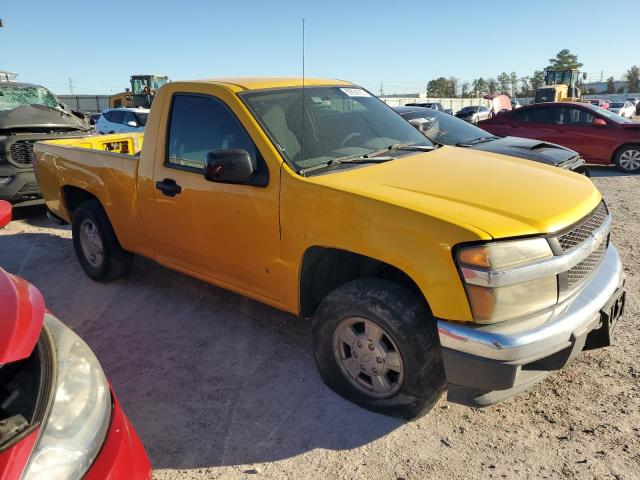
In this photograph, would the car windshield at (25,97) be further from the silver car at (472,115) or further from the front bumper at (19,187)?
the silver car at (472,115)

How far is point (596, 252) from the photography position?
289 cm

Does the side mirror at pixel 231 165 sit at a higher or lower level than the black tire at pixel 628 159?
higher

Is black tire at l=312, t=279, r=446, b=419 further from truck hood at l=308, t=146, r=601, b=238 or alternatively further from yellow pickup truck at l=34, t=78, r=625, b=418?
truck hood at l=308, t=146, r=601, b=238

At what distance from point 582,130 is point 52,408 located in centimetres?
1216

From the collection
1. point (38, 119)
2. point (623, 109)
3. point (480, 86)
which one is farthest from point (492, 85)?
point (38, 119)

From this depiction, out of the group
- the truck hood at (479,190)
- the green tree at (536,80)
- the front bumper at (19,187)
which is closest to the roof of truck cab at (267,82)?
the truck hood at (479,190)

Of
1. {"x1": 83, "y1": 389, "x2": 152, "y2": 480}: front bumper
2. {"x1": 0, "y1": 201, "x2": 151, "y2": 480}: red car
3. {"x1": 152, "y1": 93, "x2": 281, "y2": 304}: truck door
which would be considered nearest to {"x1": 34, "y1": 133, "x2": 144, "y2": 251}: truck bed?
{"x1": 152, "y1": 93, "x2": 281, "y2": 304}: truck door

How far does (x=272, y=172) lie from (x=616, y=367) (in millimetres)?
2562

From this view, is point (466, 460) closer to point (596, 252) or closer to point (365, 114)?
point (596, 252)

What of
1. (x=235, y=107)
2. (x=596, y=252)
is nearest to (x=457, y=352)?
(x=596, y=252)

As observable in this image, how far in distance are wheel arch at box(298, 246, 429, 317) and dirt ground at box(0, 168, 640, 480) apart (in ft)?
1.86

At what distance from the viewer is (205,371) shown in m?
3.47

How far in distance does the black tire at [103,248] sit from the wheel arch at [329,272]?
2.46 m

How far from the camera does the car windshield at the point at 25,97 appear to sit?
8.58 metres
